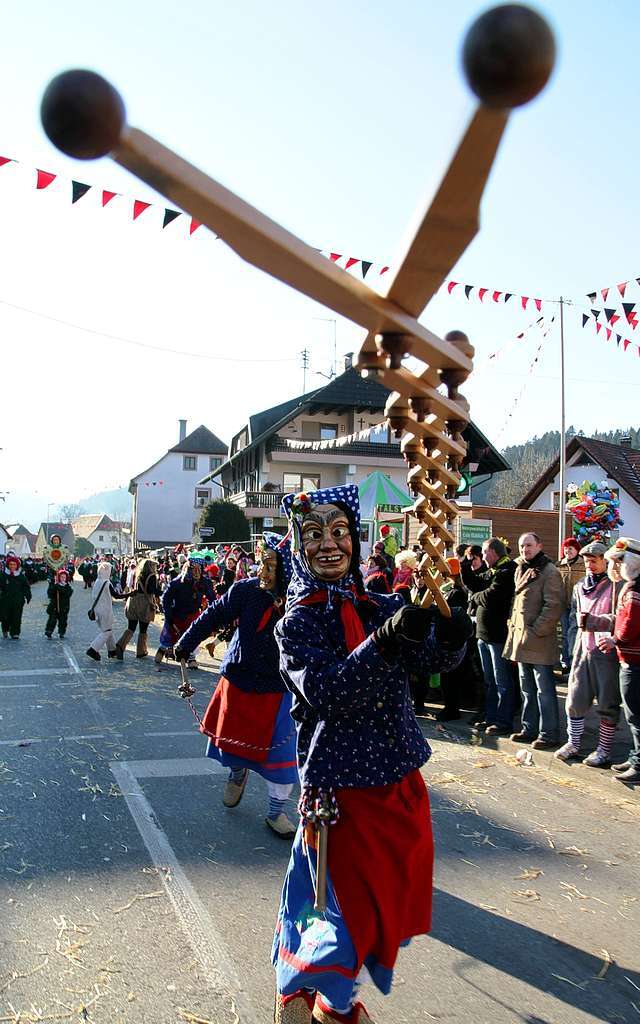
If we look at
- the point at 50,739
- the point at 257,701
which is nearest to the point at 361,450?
the point at 50,739

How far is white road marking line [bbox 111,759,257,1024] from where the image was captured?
3334 millimetres

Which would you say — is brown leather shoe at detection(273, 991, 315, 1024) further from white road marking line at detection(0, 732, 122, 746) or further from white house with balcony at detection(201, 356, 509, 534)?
white house with balcony at detection(201, 356, 509, 534)

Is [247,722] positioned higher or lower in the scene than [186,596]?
lower

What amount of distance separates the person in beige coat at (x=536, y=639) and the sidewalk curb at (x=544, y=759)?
154mm

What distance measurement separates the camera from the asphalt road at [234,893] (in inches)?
131

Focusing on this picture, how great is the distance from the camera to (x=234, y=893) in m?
4.30

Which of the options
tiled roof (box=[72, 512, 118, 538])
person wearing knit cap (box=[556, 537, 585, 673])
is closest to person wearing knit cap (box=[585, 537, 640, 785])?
person wearing knit cap (box=[556, 537, 585, 673])

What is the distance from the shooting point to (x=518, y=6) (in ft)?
3.28

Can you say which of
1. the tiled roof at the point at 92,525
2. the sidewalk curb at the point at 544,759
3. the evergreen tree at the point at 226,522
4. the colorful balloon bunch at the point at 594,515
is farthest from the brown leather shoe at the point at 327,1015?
the tiled roof at the point at 92,525

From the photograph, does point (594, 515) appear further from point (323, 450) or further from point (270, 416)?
point (270, 416)

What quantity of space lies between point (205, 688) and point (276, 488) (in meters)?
28.1

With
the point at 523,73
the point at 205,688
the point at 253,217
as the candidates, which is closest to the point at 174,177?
the point at 253,217

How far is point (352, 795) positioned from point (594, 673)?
5022 millimetres

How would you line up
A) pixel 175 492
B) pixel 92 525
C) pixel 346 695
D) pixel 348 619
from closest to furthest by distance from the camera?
pixel 346 695 < pixel 348 619 < pixel 175 492 < pixel 92 525
